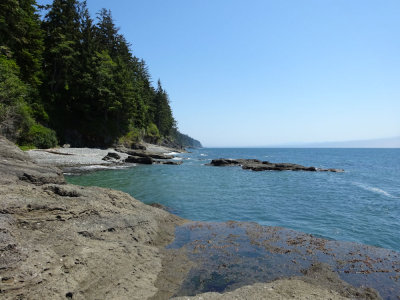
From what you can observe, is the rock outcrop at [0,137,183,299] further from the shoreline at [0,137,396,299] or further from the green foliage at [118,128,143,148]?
the green foliage at [118,128,143,148]

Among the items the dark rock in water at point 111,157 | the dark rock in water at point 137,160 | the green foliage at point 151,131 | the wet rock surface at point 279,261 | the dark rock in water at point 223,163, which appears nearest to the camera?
the wet rock surface at point 279,261

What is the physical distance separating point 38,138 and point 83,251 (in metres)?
38.6

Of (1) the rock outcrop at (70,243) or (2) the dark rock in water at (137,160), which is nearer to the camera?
(1) the rock outcrop at (70,243)

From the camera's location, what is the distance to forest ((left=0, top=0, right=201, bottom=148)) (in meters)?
33.6

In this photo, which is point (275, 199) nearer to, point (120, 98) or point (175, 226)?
point (175, 226)

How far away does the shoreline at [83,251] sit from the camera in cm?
520

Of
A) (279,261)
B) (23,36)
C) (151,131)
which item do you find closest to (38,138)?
(23,36)

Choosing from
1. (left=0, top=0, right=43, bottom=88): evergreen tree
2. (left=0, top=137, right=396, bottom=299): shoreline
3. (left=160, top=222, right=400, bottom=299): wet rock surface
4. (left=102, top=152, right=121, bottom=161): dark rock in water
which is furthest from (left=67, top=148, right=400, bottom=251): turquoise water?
(left=0, top=0, right=43, bottom=88): evergreen tree

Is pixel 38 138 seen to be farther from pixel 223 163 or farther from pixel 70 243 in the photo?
pixel 70 243

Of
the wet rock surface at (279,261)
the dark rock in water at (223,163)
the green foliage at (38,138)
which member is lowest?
the wet rock surface at (279,261)

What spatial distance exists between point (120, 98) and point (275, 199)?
47.8 metres

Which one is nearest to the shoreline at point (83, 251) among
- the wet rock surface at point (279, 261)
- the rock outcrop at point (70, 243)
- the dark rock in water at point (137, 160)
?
the rock outcrop at point (70, 243)

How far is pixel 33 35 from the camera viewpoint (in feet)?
133

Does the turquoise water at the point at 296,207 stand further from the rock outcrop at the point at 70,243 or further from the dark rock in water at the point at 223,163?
the dark rock in water at the point at 223,163
